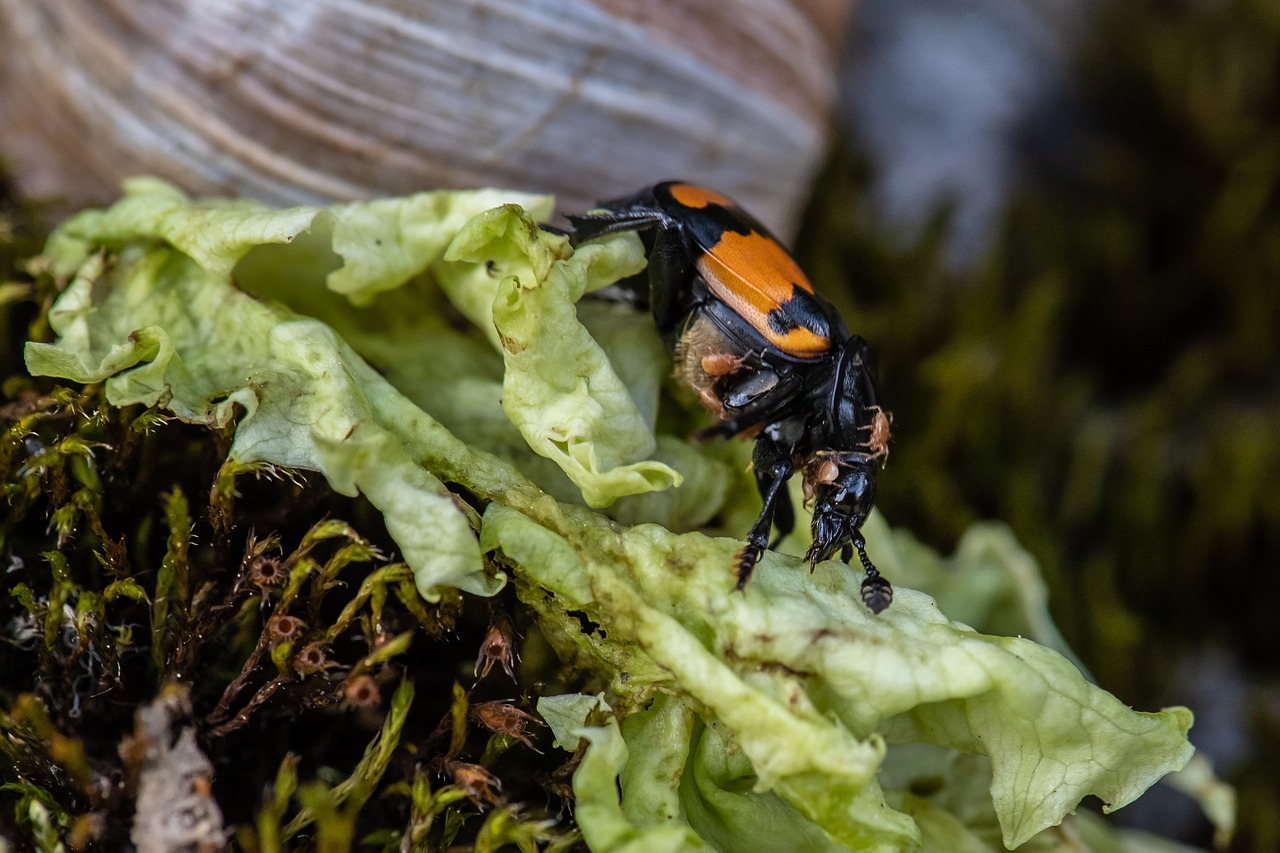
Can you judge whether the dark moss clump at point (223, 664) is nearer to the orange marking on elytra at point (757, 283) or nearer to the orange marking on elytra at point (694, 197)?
the orange marking on elytra at point (757, 283)

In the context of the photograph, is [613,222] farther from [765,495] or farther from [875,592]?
[875,592]

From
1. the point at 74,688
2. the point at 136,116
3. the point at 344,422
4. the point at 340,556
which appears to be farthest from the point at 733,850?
the point at 136,116

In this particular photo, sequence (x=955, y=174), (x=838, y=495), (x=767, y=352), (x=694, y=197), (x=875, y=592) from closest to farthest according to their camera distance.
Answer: (x=875, y=592)
(x=838, y=495)
(x=767, y=352)
(x=694, y=197)
(x=955, y=174)

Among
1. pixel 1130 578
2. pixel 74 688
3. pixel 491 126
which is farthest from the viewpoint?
pixel 1130 578

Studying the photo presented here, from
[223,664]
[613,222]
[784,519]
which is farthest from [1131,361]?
[223,664]

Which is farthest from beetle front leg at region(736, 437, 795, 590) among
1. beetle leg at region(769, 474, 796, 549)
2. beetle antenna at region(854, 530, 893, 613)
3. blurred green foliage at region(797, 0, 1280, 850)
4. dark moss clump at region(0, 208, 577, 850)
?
blurred green foliage at region(797, 0, 1280, 850)

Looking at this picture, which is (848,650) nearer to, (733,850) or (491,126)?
(733,850)

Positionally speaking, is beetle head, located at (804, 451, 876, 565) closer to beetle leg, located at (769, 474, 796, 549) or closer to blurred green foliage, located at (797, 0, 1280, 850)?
beetle leg, located at (769, 474, 796, 549)
